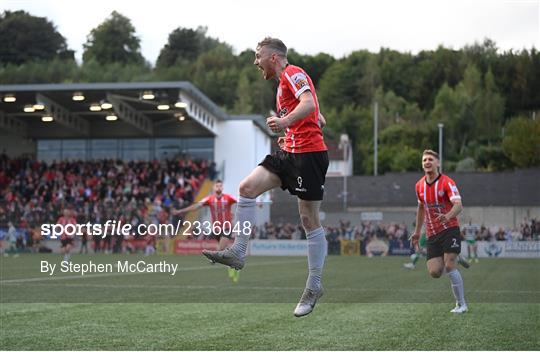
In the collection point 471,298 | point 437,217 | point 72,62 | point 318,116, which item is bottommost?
point 471,298

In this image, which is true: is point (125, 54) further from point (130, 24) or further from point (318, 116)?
point (318, 116)

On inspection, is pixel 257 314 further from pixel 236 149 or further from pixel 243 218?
pixel 236 149

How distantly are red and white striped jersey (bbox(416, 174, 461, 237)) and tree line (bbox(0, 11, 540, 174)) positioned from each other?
42.3m

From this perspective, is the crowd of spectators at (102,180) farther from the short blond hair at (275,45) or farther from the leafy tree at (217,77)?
the leafy tree at (217,77)

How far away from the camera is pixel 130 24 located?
111 meters

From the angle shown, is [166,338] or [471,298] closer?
[166,338]

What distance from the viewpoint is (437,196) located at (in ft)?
44.9

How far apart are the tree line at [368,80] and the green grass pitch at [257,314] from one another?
3779 centimetres

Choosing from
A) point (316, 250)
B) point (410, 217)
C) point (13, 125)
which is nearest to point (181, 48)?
point (13, 125)

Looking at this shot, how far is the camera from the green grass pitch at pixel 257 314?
1018cm

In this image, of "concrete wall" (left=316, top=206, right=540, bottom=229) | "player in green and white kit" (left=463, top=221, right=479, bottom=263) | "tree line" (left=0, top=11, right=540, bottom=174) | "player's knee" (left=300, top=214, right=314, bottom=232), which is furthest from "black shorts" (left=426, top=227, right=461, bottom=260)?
"tree line" (left=0, top=11, right=540, bottom=174)

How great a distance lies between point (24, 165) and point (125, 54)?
6738cm

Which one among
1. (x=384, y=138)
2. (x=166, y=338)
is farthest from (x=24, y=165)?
(x=384, y=138)

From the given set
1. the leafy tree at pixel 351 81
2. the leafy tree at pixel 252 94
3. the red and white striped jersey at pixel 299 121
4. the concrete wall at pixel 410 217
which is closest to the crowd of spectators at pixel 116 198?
the concrete wall at pixel 410 217
